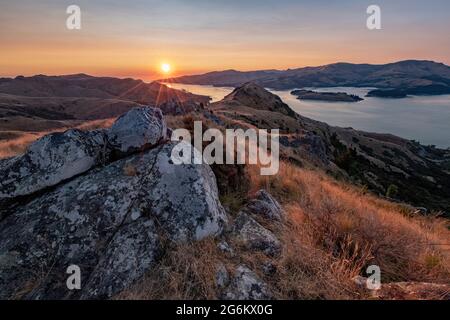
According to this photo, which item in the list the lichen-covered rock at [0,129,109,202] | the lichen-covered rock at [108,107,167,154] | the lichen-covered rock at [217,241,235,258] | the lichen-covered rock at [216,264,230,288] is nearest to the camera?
the lichen-covered rock at [216,264,230,288]

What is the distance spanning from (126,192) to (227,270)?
84.7 inches

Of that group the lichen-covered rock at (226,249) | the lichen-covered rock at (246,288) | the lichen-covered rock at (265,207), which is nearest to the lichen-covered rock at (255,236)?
the lichen-covered rock at (226,249)

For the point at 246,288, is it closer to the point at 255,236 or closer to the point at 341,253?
the point at 255,236

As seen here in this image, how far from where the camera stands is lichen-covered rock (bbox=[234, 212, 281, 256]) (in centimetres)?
516

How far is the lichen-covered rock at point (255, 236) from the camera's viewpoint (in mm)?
5156

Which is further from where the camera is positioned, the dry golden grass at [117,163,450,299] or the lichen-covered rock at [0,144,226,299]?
the lichen-covered rock at [0,144,226,299]

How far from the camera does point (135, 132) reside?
243 inches

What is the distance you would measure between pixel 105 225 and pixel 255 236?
95.5 inches

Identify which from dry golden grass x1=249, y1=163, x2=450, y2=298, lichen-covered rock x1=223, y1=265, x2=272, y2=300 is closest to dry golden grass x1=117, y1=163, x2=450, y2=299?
dry golden grass x1=249, y1=163, x2=450, y2=298

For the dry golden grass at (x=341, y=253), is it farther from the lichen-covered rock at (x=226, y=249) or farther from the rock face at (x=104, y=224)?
the rock face at (x=104, y=224)

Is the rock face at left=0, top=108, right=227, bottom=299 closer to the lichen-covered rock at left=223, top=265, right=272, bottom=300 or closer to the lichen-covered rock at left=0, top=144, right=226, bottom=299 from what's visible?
the lichen-covered rock at left=0, top=144, right=226, bottom=299

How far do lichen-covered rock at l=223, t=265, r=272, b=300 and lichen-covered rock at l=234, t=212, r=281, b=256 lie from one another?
2.35 ft

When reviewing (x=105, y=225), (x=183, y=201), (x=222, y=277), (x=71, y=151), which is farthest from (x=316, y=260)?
(x=71, y=151)
